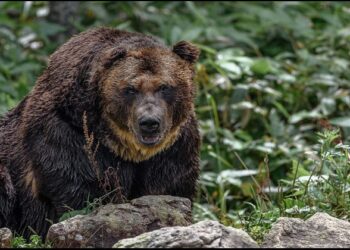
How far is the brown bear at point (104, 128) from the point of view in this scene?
6797 millimetres

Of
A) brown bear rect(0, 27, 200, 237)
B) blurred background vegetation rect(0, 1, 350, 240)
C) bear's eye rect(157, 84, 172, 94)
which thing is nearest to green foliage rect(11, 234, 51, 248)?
brown bear rect(0, 27, 200, 237)

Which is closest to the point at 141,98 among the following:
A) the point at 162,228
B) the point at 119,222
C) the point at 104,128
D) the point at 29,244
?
the point at 104,128

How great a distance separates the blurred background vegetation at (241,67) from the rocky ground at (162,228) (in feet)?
7.82

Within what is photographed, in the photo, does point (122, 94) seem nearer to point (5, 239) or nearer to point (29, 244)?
point (29, 244)

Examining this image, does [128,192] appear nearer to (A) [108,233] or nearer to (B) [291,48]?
(A) [108,233]

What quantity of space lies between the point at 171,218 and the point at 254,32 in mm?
6340

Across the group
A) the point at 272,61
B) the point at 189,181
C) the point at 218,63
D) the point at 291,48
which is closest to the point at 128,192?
the point at 189,181

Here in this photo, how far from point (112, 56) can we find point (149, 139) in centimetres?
63

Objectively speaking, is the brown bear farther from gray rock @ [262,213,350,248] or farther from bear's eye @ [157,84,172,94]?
gray rock @ [262,213,350,248]

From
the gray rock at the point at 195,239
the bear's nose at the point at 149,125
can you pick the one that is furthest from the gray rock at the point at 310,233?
the bear's nose at the point at 149,125

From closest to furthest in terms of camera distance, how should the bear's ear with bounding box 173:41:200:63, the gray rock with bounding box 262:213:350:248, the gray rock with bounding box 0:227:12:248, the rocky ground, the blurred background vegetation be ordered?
the rocky ground → the gray rock with bounding box 0:227:12:248 → the gray rock with bounding box 262:213:350:248 → the bear's ear with bounding box 173:41:200:63 → the blurred background vegetation

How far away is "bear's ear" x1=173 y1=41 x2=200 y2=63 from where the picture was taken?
7105 millimetres

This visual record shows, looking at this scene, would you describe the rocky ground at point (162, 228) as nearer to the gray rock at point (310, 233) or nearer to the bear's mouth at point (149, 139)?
the gray rock at point (310, 233)

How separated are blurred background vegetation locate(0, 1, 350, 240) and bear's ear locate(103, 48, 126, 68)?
216 cm
